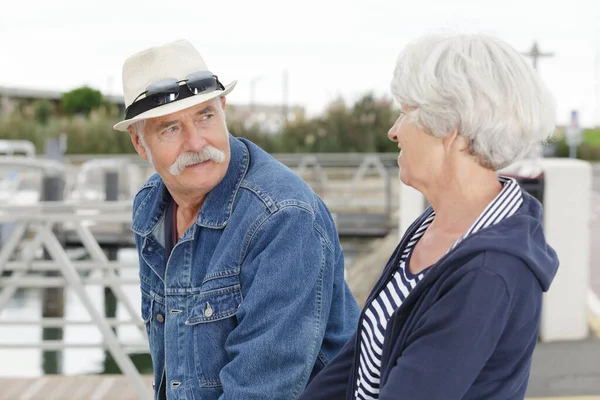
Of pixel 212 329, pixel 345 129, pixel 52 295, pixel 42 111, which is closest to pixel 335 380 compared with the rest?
pixel 212 329

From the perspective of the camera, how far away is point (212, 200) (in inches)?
88.0

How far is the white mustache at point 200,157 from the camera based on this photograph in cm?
222

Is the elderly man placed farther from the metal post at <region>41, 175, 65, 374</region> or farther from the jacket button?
the metal post at <region>41, 175, 65, 374</region>

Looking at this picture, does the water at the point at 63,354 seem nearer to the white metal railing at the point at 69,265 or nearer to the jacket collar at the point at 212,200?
the white metal railing at the point at 69,265

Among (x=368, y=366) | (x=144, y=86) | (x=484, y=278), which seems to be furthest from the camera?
(x=144, y=86)

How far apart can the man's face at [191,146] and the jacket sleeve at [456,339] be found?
925 millimetres

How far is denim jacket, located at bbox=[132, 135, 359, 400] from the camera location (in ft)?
6.64

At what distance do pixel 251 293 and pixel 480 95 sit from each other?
2.54 ft

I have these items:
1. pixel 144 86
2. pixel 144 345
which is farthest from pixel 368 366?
pixel 144 345

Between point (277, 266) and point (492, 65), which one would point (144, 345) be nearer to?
point (277, 266)

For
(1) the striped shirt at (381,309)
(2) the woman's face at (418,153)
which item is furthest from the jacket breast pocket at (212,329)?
(2) the woman's face at (418,153)

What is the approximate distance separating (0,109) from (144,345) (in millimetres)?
33617

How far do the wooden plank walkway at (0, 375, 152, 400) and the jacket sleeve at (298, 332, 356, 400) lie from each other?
10.7 feet

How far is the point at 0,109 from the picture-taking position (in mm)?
35875
